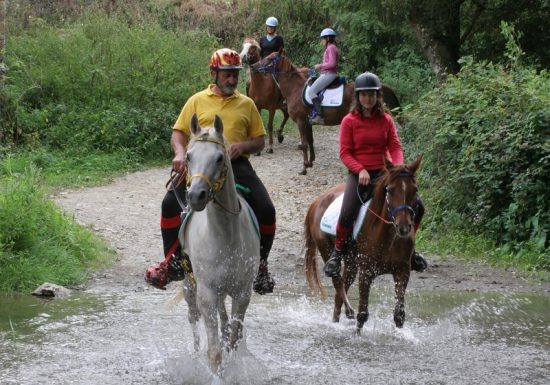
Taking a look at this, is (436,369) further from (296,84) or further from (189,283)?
(296,84)

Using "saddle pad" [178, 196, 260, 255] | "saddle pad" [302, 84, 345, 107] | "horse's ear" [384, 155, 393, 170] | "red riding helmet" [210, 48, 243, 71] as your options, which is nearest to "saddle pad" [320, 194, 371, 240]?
"horse's ear" [384, 155, 393, 170]

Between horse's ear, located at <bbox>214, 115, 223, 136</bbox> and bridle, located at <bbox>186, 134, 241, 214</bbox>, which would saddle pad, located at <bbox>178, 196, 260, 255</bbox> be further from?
Result: horse's ear, located at <bbox>214, 115, 223, 136</bbox>

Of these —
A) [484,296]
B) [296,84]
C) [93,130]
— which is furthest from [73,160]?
[484,296]

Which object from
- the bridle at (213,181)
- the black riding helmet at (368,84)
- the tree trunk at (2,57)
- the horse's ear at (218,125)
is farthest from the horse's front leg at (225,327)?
the tree trunk at (2,57)

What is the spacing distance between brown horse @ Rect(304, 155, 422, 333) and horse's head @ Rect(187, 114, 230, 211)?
2.20m

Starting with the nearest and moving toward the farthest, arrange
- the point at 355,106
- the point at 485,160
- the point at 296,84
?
the point at 355,106
the point at 485,160
the point at 296,84

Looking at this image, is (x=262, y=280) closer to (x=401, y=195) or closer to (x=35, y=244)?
(x=401, y=195)

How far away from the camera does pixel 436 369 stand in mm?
7496

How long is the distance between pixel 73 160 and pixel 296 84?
523cm

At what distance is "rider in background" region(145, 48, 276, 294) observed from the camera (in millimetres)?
7117

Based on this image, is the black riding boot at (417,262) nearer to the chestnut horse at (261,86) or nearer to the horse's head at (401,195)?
the horse's head at (401,195)

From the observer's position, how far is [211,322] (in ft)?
21.8

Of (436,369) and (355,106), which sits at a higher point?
(355,106)

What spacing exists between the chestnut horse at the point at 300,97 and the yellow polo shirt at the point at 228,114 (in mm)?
10990
